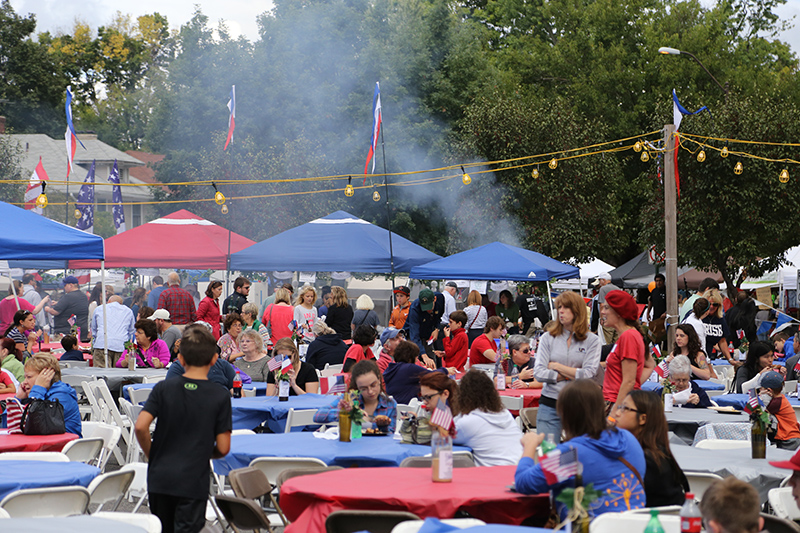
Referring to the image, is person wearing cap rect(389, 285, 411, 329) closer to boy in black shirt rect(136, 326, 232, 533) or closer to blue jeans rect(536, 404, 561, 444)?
blue jeans rect(536, 404, 561, 444)

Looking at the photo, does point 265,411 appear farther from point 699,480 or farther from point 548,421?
point 699,480

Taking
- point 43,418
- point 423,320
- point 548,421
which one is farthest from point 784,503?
point 423,320

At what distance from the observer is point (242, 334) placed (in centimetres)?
1014

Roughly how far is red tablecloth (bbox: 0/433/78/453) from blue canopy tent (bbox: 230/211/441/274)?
25.8ft

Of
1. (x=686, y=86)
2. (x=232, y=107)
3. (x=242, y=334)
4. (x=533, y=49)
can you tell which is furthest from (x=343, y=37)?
(x=242, y=334)

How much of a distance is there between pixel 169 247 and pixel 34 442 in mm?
10515

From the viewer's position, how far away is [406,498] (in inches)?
177

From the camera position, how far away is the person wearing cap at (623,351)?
6.61 metres

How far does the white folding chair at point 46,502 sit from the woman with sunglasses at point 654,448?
2.81 metres

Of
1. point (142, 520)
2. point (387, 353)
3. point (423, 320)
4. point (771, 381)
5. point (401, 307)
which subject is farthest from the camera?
point (401, 307)

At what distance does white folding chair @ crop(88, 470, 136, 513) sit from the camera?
5.14 metres

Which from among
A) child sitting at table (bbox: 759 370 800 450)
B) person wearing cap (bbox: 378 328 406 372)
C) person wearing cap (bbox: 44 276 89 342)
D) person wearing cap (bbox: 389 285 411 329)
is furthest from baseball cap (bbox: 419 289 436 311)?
child sitting at table (bbox: 759 370 800 450)

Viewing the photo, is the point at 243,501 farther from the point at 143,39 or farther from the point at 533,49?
the point at 143,39

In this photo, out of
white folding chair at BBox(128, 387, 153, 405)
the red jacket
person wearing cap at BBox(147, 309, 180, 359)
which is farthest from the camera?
the red jacket
